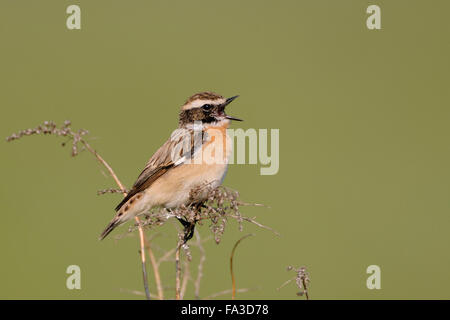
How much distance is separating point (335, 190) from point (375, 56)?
5427mm

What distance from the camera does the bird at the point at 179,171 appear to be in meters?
5.38

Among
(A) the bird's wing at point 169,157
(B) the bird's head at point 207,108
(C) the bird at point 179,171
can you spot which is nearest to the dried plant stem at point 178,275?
(C) the bird at point 179,171

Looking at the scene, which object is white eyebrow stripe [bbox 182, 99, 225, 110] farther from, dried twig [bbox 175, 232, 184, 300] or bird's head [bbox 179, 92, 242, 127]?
dried twig [bbox 175, 232, 184, 300]

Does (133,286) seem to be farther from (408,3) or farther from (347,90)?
(408,3)

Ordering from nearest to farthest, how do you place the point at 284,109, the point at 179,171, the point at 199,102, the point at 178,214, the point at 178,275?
the point at 178,275 < the point at 178,214 < the point at 179,171 < the point at 199,102 < the point at 284,109

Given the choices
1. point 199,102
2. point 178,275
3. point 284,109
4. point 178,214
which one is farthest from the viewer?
point 284,109

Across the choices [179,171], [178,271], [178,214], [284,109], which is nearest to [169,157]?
[179,171]

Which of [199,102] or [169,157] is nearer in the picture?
[169,157]

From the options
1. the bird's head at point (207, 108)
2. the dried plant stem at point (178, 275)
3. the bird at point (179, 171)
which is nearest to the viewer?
the dried plant stem at point (178, 275)

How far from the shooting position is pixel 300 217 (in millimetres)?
9367

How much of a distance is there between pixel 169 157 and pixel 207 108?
597 millimetres

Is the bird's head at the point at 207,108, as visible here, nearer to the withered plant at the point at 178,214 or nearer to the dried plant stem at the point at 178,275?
the withered plant at the point at 178,214

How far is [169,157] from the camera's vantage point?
5500 mm

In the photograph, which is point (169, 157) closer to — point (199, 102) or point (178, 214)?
point (199, 102)
